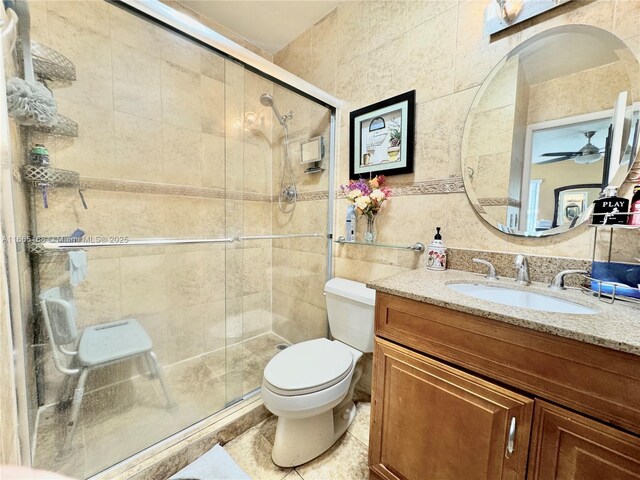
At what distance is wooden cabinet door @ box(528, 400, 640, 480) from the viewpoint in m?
0.56

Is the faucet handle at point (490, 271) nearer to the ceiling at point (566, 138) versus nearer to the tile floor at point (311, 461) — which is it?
the ceiling at point (566, 138)

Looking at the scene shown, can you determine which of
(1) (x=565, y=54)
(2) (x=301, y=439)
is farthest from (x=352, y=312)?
(1) (x=565, y=54)

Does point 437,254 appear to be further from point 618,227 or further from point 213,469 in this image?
point 213,469

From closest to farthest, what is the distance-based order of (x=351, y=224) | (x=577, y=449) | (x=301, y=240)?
(x=577, y=449) → (x=351, y=224) → (x=301, y=240)

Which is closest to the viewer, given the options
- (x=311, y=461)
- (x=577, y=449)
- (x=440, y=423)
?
(x=577, y=449)

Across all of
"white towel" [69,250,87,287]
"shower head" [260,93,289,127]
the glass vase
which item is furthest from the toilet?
"shower head" [260,93,289,127]

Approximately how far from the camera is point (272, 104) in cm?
187

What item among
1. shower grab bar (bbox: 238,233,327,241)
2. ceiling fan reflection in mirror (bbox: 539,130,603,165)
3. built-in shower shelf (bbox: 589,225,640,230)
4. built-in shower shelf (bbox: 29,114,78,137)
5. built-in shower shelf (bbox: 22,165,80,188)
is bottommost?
shower grab bar (bbox: 238,233,327,241)

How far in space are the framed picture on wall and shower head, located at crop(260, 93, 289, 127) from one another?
58 centimetres

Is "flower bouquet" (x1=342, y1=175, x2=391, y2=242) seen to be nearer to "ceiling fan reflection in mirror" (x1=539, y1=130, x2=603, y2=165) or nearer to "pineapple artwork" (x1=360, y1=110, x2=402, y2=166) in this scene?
"pineapple artwork" (x1=360, y1=110, x2=402, y2=166)

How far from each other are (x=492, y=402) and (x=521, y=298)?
45cm

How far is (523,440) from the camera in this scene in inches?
27.1

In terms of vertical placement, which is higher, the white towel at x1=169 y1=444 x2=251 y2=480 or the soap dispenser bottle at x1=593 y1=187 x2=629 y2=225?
the soap dispenser bottle at x1=593 y1=187 x2=629 y2=225

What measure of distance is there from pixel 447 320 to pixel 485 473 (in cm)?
44
